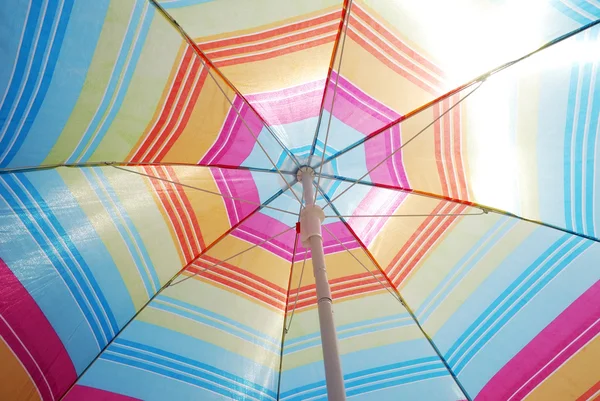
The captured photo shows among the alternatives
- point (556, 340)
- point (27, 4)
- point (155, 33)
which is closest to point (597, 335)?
point (556, 340)

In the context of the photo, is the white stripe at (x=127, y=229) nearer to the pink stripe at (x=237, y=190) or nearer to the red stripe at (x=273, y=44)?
the pink stripe at (x=237, y=190)

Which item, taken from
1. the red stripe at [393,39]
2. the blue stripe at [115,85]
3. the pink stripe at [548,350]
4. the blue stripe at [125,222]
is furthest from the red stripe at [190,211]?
the pink stripe at [548,350]

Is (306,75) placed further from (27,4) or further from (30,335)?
(30,335)

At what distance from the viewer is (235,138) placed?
2.46m

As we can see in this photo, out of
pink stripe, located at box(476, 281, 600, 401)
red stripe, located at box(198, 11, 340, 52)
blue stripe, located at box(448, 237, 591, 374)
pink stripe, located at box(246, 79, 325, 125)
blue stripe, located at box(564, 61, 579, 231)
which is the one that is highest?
pink stripe, located at box(246, 79, 325, 125)

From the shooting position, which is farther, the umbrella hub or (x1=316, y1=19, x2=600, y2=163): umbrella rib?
the umbrella hub

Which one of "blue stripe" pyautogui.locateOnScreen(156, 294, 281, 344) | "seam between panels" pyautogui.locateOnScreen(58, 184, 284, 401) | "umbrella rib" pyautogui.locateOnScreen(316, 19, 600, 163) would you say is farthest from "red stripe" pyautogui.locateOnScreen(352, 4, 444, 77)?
"blue stripe" pyautogui.locateOnScreen(156, 294, 281, 344)

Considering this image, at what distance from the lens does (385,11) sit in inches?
79.1

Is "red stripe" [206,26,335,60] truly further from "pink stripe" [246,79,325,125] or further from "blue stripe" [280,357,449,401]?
"blue stripe" [280,357,449,401]

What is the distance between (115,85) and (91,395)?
1407 mm

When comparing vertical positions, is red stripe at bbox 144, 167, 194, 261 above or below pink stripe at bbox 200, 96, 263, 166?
below

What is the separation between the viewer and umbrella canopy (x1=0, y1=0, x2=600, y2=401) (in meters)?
1.96

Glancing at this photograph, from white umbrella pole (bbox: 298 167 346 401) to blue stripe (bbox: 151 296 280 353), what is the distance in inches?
29.9

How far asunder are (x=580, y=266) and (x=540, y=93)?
0.81 meters
